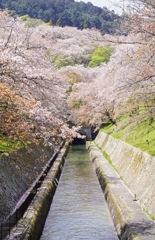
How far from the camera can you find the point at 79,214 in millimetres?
12734

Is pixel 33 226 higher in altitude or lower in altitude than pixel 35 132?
lower

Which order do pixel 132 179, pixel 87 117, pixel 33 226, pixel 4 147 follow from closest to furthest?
pixel 33 226
pixel 4 147
pixel 132 179
pixel 87 117

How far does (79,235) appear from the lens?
1055 cm

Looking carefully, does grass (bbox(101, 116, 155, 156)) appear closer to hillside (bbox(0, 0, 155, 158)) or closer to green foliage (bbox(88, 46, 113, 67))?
A: hillside (bbox(0, 0, 155, 158))

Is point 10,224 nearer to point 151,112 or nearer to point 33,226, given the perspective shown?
point 33,226

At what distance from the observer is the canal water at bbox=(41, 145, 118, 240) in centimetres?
1062

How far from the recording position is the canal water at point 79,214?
34.9 feet

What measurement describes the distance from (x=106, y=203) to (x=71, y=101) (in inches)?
1359

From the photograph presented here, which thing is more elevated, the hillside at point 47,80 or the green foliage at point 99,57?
the green foliage at point 99,57

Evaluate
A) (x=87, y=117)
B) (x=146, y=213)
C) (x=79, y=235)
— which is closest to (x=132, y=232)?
(x=146, y=213)

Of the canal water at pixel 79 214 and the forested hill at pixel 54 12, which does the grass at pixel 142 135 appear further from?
the forested hill at pixel 54 12

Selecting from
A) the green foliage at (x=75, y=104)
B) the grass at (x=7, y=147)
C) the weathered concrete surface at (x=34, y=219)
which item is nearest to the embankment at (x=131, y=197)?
the weathered concrete surface at (x=34, y=219)

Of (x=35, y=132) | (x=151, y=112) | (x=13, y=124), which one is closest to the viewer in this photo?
(x=13, y=124)

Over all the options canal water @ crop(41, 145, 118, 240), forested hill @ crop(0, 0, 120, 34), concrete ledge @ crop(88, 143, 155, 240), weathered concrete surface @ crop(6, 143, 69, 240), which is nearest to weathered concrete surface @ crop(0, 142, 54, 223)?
weathered concrete surface @ crop(6, 143, 69, 240)
